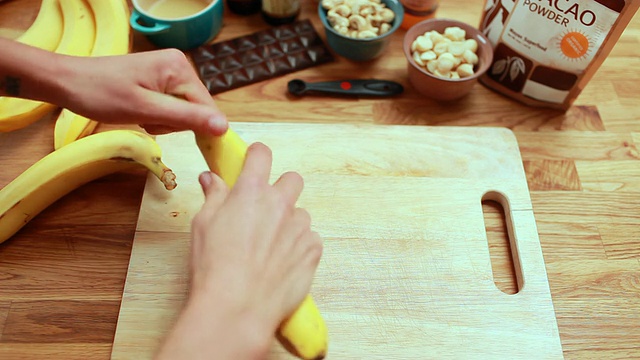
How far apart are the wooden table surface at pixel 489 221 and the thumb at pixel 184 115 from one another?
0.86ft

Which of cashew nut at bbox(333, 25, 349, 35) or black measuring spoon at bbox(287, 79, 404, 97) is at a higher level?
cashew nut at bbox(333, 25, 349, 35)

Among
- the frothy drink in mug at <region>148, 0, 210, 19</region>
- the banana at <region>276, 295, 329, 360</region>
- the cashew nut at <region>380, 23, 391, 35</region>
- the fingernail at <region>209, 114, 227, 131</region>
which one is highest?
the fingernail at <region>209, 114, 227, 131</region>

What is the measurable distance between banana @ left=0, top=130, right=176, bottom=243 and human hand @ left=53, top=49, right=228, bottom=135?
0.13 metres

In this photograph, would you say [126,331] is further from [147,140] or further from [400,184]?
[400,184]

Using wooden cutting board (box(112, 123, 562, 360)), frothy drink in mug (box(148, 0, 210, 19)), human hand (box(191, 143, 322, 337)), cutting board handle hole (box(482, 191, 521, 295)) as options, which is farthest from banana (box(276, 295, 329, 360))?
frothy drink in mug (box(148, 0, 210, 19))

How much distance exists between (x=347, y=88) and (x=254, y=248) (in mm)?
532

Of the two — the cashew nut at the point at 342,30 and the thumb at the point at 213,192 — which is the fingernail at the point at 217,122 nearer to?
the thumb at the point at 213,192

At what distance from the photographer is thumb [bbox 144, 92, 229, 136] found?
2.24ft

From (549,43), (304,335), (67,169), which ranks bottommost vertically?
(67,169)

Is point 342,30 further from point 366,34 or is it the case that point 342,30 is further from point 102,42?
Answer: point 102,42

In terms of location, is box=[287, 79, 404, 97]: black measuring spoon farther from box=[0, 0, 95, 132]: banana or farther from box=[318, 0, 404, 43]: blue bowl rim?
box=[0, 0, 95, 132]: banana

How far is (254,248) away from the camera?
0.59 meters

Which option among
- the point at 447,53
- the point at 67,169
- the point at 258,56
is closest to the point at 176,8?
the point at 258,56

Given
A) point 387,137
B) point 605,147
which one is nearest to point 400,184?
point 387,137
